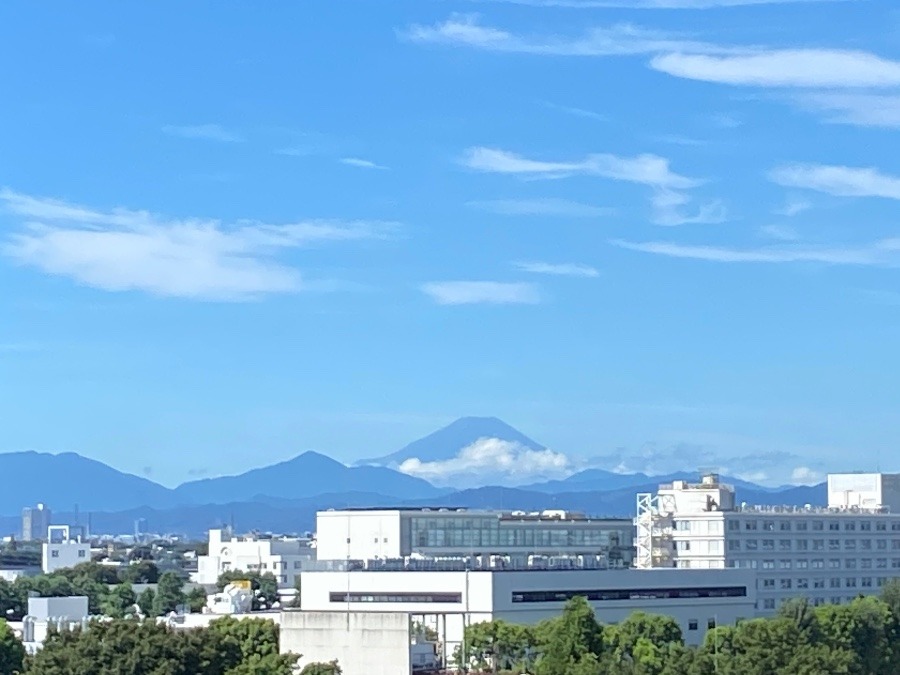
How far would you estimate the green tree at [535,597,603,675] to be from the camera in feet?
144

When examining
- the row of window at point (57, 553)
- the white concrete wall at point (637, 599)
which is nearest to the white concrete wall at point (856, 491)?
the white concrete wall at point (637, 599)

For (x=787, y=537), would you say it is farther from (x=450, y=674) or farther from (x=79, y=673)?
(x=79, y=673)

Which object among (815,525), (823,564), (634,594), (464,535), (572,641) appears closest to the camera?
(572,641)

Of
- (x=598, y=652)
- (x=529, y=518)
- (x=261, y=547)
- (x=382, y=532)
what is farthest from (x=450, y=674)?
(x=261, y=547)

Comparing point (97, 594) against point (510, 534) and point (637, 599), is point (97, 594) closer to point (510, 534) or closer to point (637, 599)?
point (510, 534)

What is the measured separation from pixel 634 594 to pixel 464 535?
1659 centimetres

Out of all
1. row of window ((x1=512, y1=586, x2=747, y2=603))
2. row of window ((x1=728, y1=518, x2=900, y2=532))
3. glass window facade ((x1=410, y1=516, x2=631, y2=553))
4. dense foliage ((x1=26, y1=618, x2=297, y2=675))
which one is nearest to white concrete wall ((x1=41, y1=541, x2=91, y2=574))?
glass window facade ((x1=410, y1=516, x2=631, y2=553))

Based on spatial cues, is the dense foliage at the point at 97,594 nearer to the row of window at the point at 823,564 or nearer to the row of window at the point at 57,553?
the row of window at the point at 823,564

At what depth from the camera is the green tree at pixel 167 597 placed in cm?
7994

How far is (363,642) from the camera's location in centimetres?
4425

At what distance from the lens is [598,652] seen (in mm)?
46031

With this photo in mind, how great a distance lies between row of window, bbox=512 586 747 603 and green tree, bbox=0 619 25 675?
16871 millimetres

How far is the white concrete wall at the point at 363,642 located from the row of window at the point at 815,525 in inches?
1443

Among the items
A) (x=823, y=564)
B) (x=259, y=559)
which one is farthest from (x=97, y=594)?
(x=823, y=564)
